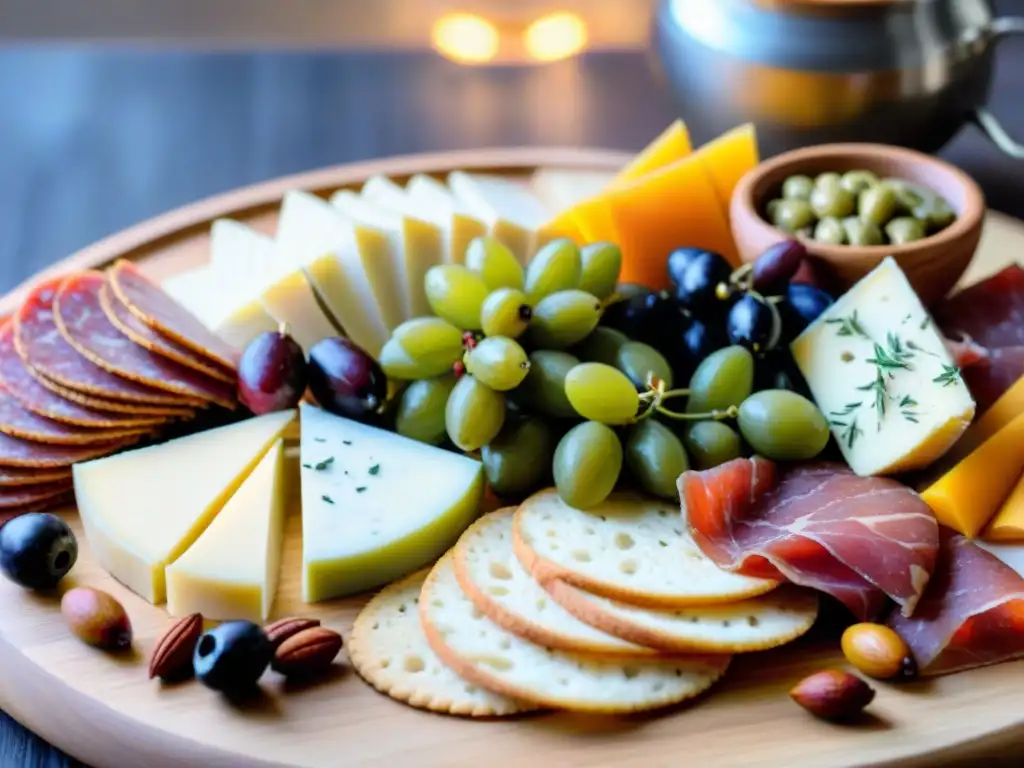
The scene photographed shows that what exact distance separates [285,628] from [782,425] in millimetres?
568

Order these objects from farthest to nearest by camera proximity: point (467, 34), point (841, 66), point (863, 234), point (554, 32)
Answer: point (554, 32)
point (467, 34)
point (841, 66)
point (863, 234)

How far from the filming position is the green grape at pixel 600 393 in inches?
49.7

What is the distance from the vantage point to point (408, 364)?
4.52ft

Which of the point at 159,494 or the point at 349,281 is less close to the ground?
the point at 349,281

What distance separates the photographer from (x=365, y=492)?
1305 mm

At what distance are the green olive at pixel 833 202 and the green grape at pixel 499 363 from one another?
0.49m

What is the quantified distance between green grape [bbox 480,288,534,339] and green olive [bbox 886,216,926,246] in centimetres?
49

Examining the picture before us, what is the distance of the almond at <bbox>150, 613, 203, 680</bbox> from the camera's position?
112cm

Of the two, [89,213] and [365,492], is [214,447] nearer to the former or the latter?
[365,492]

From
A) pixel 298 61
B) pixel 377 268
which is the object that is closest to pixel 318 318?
pixel 377 268

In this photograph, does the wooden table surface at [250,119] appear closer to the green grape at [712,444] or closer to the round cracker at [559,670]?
the green grape at [712,444]

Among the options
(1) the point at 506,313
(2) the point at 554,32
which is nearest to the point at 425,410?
(1) the point at 506,313

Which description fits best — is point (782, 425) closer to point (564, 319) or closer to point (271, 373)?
point (564, 319)

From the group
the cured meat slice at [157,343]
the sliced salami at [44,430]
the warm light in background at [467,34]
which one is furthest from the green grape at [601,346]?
the warm light in background at [467,34]
